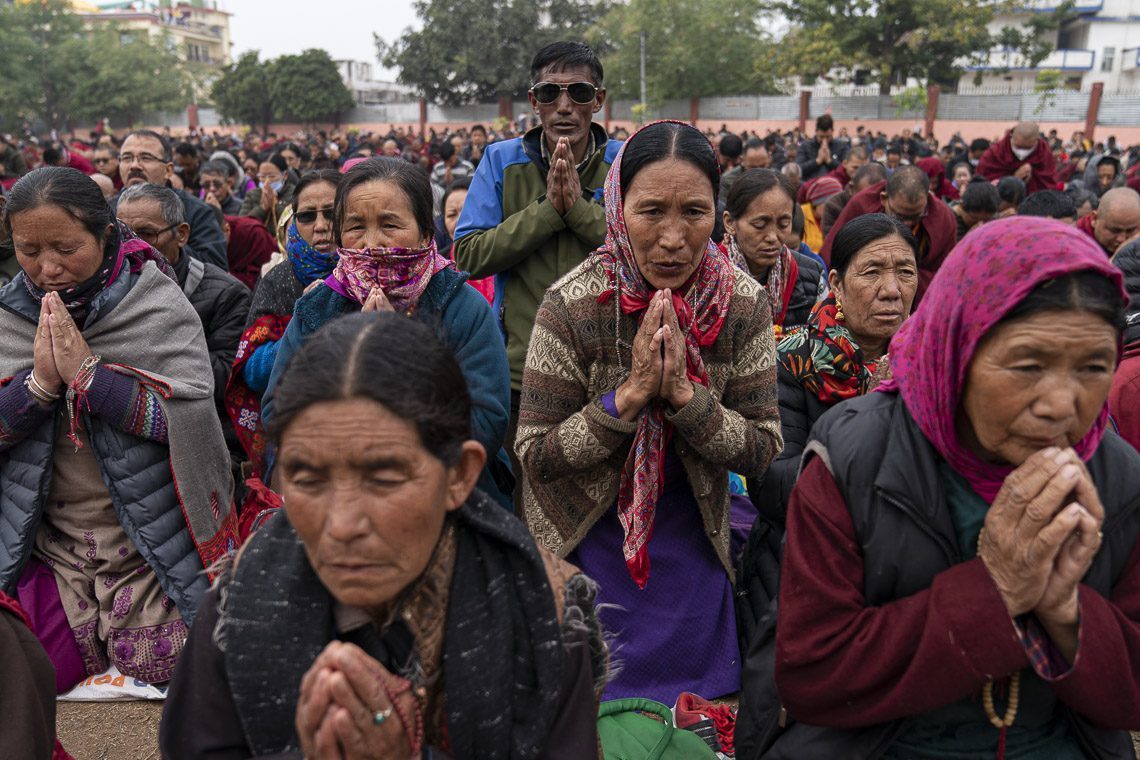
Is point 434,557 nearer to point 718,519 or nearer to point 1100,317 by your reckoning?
point 1100,317

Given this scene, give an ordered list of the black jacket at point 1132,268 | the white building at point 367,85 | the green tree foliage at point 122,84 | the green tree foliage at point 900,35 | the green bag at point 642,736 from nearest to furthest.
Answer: the green bag at point 642,736 → the black jacket at point 1132,268 → the green tree foliage at point 900,35 → the green tree foliage at point 122,84 → the white building at point 367,85

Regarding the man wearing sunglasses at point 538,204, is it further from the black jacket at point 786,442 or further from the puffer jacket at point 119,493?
the puffer jacket at point 119,493

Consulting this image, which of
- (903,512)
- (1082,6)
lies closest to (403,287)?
(903,512)

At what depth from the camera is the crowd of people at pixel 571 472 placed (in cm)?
147

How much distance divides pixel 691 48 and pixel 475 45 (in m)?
10.9

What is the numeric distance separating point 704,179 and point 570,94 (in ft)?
4.44

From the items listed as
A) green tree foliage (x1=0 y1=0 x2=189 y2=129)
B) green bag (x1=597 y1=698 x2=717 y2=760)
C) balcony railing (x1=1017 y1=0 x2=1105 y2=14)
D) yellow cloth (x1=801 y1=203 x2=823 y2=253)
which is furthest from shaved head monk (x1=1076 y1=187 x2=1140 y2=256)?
green tree foliage (x1=0 y1=0 x2=189 y2=129)

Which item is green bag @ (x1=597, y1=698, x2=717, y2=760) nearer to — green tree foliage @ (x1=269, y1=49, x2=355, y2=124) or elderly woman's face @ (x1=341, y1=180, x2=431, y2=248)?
elderly woman's face @ (x1=341, y1=180, x2=431, y2=248)

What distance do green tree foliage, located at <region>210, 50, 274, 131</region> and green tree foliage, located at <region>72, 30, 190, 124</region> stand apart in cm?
838

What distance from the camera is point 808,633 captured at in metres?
1.74

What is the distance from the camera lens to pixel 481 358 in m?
2.81

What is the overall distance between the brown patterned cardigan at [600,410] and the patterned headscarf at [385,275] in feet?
1.47

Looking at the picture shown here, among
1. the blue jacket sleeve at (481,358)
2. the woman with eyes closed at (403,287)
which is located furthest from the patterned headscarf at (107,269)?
the blue jacket sleeve at (481,358)

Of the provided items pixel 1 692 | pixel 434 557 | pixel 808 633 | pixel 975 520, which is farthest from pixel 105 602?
pixel 975 520
